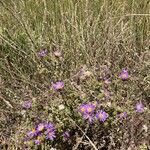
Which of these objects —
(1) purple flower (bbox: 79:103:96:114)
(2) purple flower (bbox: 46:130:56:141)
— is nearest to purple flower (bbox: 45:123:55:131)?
(2) purple flower (bbox: 46:130:56:141)

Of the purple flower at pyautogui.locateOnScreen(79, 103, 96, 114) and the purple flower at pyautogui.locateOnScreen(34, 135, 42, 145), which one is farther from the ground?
the purple flower at pyautogui.locateOnScreen(79, 103, 96, 114)

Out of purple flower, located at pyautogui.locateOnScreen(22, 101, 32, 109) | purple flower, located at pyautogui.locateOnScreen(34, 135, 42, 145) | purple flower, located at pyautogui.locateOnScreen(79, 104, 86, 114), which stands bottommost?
purple flower, located at pyautogui.locateOnScreen(34, 135, 42, 145)

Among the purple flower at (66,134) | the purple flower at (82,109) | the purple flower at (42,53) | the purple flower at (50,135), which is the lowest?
the purple flower at (66,134)

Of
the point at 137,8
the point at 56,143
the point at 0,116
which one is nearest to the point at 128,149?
the point at 56,143

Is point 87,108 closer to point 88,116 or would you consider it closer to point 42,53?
point 88,116

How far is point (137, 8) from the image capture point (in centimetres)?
265

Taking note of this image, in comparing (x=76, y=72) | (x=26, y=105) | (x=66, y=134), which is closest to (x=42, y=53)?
(x=76, y=72)

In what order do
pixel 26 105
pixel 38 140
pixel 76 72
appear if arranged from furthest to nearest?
pixel 76 72 < pixel 26 105 < pixel 38 140

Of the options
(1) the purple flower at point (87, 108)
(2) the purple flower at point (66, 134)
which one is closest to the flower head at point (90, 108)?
(1) the purple flower at point (87, 108)

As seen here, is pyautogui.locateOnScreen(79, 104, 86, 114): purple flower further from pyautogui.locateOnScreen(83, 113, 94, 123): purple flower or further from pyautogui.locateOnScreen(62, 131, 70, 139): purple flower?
pyautogui.locateOnScreen(62, 131, 70, 139): purple flower

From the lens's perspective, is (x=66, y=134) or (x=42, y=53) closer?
(x=66, y=134)

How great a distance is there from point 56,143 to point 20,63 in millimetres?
805

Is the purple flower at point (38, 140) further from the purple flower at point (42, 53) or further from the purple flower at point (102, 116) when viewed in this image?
the purple flower at point (42, 53)

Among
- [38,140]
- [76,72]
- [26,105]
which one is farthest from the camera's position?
[76,72]
